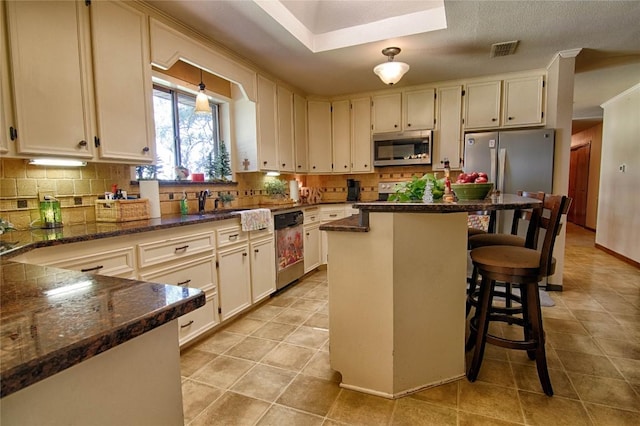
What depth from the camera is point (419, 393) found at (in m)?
1.76

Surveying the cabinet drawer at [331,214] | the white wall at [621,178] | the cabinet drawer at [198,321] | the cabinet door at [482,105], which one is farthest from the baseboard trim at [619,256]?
the cabinet drawer at [198,321]

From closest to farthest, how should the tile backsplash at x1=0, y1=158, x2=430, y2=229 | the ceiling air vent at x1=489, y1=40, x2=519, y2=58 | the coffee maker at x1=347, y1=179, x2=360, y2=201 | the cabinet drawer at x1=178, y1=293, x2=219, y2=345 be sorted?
the tile backsplash at x1=0, y1=158, x2=430, y2=229
the cabinet drawer at x1=178, y1=293, x2=219, y2=345
the ceiling air vent at x1=489, y1=40, x2=519, y2=58
the coffee maker at x1=347, y1=179, x2=360, y2=201

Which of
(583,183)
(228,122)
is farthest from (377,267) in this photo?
(583,183)

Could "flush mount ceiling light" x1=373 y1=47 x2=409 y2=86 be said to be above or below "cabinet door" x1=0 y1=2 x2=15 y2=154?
above

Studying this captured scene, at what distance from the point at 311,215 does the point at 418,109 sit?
201cm

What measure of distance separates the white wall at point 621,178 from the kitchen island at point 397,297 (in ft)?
13.4

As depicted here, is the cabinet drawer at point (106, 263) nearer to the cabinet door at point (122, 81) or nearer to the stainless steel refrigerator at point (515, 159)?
the cabinet door at point (122, 81)

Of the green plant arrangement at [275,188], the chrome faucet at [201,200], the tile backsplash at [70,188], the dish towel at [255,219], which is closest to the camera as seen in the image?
the tile backsplash at [70,188]

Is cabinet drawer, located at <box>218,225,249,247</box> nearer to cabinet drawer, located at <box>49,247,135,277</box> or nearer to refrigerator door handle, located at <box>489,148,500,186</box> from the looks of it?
cabinet drawer, located at <box>49,247,135,277</box>

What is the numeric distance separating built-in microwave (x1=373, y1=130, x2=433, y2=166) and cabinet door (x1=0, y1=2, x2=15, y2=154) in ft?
→ 12.2

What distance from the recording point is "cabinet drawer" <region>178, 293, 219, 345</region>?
219 cm

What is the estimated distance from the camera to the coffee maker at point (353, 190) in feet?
15.8

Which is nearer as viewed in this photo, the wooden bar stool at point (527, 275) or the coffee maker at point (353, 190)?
the wooden bar stool at point (527, 275)

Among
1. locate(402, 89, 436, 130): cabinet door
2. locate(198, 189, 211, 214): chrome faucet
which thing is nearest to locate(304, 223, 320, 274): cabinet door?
locate(198, 189, 211, 214): chrome faucet
